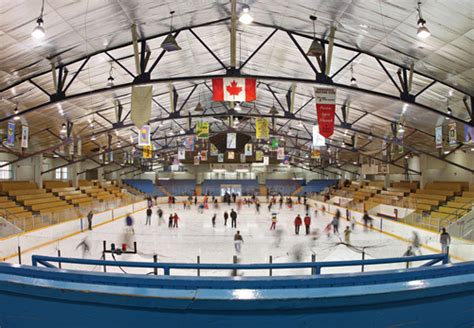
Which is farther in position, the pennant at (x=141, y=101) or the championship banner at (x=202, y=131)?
the championship banner at (x=202, y=131)

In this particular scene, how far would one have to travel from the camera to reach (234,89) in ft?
40.4

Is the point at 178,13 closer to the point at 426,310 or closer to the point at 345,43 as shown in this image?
the point at 345,43

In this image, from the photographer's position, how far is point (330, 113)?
12828 millimetres

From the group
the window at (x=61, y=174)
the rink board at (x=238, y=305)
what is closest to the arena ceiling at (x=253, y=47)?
the rink board at (x=238, y=305)

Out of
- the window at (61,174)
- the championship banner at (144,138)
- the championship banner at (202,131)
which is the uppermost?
the championship banner at (202,131)

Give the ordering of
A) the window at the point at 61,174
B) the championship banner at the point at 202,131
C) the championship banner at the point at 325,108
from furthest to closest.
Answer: the window at the point at 61,174 → the championship banner at the point at 202,131 → the championship banner at the point at 325,108

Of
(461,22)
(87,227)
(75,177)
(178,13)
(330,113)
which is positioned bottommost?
(87,227)

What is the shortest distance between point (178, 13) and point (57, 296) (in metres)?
11.7

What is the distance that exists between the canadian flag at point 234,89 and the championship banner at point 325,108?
9.08ft

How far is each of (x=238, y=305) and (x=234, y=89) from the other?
11.5m

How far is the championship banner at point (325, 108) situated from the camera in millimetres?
12711

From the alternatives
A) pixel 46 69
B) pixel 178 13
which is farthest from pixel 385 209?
pixel 46 69

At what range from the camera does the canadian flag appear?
40.2 ft

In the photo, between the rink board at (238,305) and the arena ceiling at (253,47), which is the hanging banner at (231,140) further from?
the rink board at (238,305)
